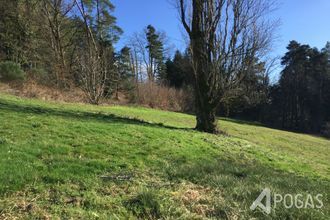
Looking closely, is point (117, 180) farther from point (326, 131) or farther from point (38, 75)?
point (326, 131)

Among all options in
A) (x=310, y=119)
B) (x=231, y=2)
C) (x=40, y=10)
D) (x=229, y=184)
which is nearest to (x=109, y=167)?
(x=229, y=184)

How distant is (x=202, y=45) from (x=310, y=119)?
47.4 m

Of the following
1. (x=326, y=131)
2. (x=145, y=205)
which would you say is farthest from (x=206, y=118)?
(x=326, y=131)

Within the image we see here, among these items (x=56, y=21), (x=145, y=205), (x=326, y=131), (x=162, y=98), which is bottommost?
(x=326, y=131)

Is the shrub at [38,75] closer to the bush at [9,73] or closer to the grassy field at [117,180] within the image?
the bush at [9,73]

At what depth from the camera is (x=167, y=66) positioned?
59.5 m

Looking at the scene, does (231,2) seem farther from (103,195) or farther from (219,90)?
(103,195)

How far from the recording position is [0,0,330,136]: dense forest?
14.9 m

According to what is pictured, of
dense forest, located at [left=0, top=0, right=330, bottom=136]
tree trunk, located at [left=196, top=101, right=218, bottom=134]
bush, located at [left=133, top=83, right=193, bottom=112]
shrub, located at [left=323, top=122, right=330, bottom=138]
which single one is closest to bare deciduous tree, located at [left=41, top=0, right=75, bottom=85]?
dense forest, located at [left=0, top=0, right=330, bottom=136]

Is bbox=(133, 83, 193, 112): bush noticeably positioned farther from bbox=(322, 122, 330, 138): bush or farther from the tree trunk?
the tree trunk

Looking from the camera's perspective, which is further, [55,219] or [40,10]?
[40,10]

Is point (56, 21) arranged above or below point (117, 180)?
Result: above

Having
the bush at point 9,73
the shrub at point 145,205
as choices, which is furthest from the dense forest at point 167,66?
the shrub at point 145,205

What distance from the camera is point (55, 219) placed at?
12.7 ft
